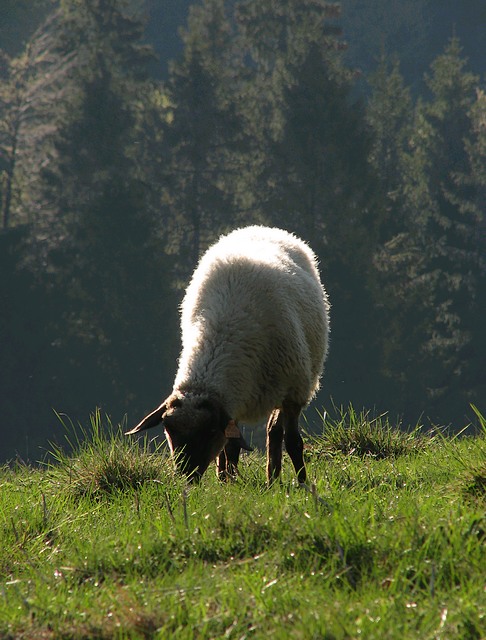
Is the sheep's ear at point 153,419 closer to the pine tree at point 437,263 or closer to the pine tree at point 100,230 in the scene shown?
the pine tree at point 100,230

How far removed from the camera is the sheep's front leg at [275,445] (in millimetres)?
6293

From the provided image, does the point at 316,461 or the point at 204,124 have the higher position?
the point at 204,124

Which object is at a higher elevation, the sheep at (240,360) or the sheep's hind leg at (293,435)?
the sheep at (240,360)

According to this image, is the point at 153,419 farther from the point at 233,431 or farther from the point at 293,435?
the point at 293,435

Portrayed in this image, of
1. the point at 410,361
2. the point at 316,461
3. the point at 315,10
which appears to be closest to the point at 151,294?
the point at 410,361

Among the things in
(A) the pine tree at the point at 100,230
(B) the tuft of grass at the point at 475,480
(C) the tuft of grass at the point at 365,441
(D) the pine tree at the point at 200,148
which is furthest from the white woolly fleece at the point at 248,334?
(D) the pine tree at the point at 200,148

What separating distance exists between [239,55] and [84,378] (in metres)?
24.5

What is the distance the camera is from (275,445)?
255 inches

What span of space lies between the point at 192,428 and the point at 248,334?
90 centimetres

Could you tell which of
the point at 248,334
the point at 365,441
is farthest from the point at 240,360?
the point at 365,441

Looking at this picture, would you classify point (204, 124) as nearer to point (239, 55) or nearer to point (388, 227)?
point (388, 227)

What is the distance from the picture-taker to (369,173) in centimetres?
3875

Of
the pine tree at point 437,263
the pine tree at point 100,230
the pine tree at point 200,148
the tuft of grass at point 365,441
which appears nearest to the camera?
the tuft of grass at point 365,441

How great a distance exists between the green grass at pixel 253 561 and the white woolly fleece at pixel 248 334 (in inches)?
33.4
